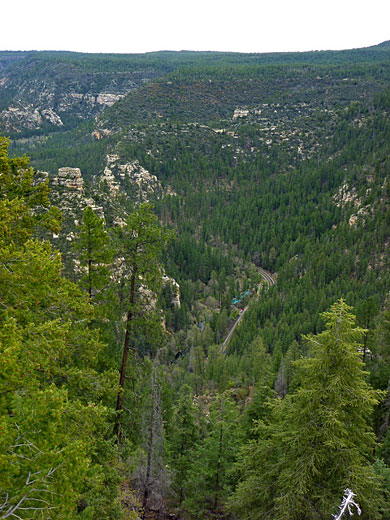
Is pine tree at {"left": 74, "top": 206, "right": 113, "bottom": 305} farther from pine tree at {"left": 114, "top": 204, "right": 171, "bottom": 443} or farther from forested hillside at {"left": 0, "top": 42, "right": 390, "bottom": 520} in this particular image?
pine tree at {"left": 114, "top": 204, "right": 171, "bottom": 443}

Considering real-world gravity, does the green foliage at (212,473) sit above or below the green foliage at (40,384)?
below

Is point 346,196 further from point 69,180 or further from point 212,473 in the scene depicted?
point 212,473

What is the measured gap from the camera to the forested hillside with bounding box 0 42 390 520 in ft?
29.5

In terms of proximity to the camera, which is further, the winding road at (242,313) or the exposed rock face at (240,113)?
the exposed rock face at (240,113)

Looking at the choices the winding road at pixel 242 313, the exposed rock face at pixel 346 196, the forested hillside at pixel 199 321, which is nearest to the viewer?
the forested hillside at pixel 199 321

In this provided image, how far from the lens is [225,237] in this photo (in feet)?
412

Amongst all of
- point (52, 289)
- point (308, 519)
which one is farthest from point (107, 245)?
point (308, 519)

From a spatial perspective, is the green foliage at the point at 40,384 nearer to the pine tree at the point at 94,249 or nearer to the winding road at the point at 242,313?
the pine tree at the point at 94,249

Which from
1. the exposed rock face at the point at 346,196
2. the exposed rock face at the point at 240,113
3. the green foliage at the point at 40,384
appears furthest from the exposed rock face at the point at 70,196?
the exposed rock face at the point at 240,113

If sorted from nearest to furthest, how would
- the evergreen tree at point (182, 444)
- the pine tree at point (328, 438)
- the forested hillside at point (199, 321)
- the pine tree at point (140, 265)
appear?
1. the forested hillside at point (199, 321)
2. the pine tree at point (328, 438)
3. the pine tree at point (140, 265)
4. the evergreen tree at point (182, 444)

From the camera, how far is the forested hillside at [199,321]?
8.99 meters

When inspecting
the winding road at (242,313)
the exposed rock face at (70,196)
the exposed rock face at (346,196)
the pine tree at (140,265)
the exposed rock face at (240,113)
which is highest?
the exposed rock face at (240,113)

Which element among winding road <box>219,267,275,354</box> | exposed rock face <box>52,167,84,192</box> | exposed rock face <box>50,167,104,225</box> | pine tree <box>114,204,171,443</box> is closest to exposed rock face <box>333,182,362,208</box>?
winding road <box>219,267,275,354</box>

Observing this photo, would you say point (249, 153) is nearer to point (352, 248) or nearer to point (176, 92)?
point (176, 92)
